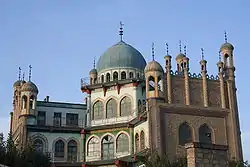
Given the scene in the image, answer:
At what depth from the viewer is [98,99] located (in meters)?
47.3

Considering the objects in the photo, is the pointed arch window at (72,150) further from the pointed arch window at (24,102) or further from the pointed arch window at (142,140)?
the pointed arch window at (142,140)

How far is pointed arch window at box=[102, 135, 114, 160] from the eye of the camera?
4487 centimetres

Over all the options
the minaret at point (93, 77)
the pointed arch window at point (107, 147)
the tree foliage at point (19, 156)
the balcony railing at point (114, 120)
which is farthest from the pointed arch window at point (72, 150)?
the tree foliage at point (19, 156)

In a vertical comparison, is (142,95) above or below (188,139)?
above

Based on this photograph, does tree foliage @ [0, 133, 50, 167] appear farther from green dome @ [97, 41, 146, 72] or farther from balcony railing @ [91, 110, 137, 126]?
green dome @ [97, 41, 146, 72]

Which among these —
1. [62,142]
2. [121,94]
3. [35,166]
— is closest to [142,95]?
[121,94]

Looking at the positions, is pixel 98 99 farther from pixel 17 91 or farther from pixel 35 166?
pixel 35 166

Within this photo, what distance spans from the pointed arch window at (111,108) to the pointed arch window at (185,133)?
770cm

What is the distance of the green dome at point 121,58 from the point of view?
48.4m

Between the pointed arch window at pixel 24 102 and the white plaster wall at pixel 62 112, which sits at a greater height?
the pointed arch window at pixel 24 102

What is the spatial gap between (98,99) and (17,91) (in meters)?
10.1

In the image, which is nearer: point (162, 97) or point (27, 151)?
point (27, 151)

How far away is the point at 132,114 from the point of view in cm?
4534

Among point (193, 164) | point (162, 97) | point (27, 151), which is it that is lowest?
point (193, 164)
